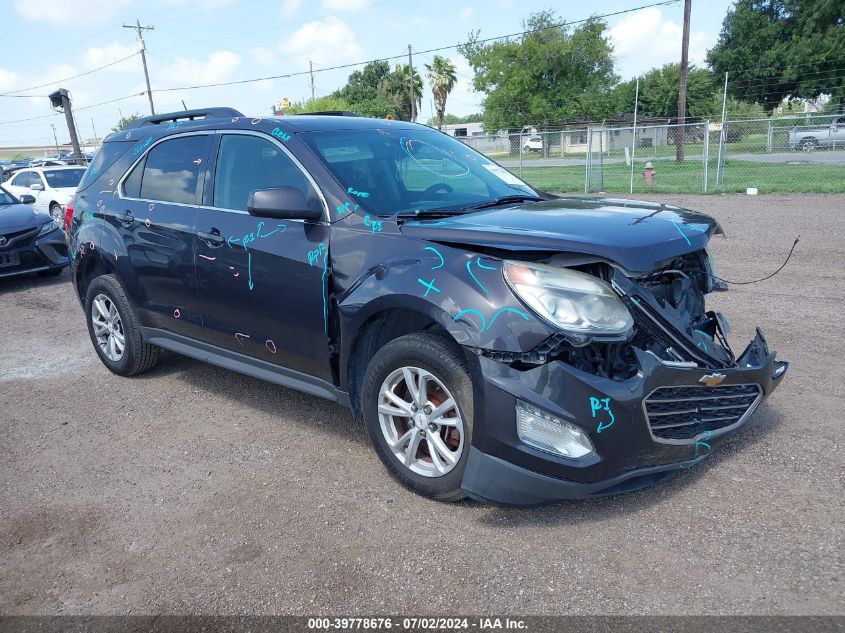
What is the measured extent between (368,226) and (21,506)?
2357 millimetres

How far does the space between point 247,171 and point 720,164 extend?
17.3 meters

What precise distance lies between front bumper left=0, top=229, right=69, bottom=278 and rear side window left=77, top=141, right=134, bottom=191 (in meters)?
4.82

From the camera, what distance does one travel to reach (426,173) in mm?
4305

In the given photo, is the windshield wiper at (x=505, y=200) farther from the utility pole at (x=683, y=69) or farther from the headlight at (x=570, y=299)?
the utility pole at (x=683, y=69)

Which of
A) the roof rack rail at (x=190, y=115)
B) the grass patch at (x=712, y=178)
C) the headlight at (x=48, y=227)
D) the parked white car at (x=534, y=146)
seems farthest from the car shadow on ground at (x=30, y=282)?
the parked white car at (x=534, y=146)

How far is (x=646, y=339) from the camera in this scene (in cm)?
318

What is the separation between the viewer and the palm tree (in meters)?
67.4

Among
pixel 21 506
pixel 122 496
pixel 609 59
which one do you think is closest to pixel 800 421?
pixel 122 496

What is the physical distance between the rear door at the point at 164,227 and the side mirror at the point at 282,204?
3.33 feet

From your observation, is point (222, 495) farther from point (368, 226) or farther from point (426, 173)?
point (426, 173)

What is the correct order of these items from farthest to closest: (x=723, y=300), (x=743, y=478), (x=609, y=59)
A: (x=609, y=59) < (x=723, y=300) < (x=743, y=478)

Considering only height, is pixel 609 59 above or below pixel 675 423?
above

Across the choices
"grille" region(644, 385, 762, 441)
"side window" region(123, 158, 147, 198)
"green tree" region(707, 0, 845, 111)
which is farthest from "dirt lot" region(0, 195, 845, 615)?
"green tree" region(707, 0, 845, 111)

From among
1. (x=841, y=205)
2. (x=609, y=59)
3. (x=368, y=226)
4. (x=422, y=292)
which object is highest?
(x=609, y=59)
